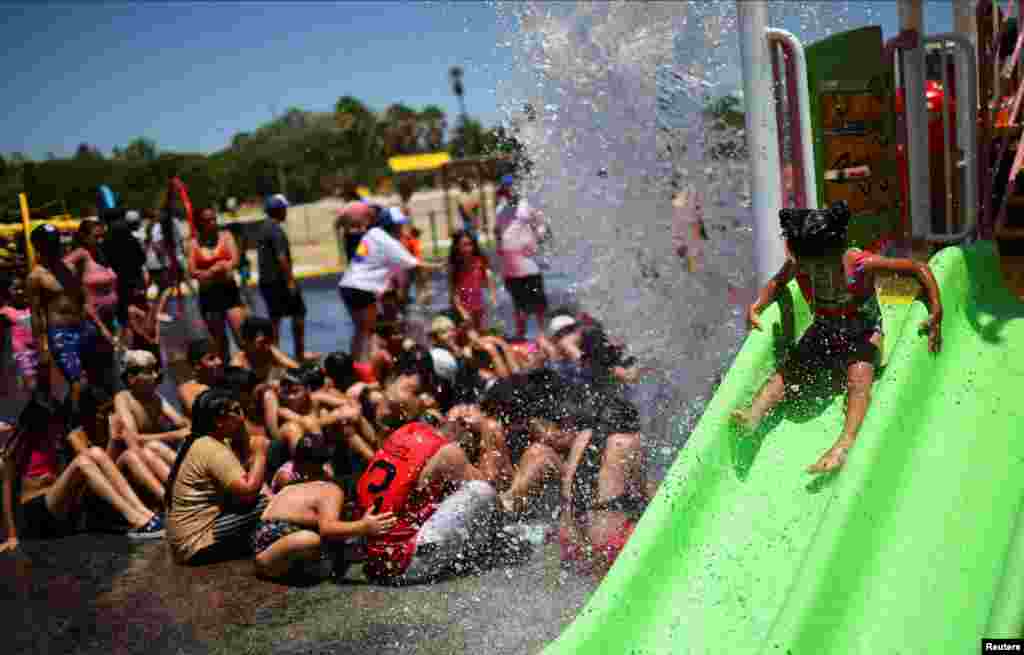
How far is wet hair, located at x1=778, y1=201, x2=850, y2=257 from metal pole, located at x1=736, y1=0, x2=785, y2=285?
2.62 ft

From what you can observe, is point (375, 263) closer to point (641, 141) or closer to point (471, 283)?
point (471, 283)

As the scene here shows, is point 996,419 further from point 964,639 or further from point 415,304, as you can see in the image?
point 415,304

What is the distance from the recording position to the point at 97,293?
8.03 m

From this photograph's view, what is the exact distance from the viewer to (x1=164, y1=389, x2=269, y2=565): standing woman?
525cm

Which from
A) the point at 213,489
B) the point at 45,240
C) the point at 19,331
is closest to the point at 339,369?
the point at 213,489

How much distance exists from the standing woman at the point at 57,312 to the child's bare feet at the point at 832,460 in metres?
4.97

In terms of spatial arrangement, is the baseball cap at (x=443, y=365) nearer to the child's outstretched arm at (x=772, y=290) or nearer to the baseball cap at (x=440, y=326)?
the baseball cap at (x=440, y=326)

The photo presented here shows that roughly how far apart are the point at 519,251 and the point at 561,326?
206 cm

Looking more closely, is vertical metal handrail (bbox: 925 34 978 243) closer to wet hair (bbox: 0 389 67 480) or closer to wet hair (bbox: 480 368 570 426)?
wet hair (bbox: 480 368 570 426)

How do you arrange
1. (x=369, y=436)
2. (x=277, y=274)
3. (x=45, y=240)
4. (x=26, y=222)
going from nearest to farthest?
(x=369, y=436) → (x=45, y=240) → (x=26, y=222) → (x=277, y=274)

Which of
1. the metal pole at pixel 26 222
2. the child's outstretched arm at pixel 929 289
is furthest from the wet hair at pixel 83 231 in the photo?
the child's outstretched arm at pixel 929 289

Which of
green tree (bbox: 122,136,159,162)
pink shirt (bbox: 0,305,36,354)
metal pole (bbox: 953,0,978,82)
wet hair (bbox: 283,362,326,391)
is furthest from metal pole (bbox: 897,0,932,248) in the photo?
green tree (bbox: 122,136,159,162)

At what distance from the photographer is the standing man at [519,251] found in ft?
30.2

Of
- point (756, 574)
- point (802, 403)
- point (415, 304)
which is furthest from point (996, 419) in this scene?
point (415, 304)
